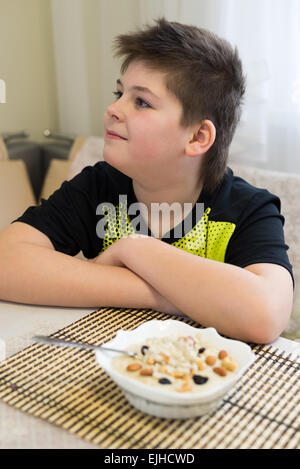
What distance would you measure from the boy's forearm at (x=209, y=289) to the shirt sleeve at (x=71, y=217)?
32cm

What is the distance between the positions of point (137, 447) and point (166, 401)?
0.07 metres

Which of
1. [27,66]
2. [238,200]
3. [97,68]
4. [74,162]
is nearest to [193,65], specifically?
[238,200]

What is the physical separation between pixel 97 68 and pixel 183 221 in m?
1.39

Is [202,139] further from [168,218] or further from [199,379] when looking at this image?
[199,379]

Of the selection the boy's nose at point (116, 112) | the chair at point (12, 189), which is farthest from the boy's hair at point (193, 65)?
the chair at point (12, 189)

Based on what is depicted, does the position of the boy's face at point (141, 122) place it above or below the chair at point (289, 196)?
above

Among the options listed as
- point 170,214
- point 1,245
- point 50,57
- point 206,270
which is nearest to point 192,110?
point 170,214

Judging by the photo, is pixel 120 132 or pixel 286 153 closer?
pixel 120 132

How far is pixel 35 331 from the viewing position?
101 centimetres

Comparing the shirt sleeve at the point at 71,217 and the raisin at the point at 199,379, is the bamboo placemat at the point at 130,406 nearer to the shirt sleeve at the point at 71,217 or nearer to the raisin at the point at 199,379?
the raisin at the point at 199,379

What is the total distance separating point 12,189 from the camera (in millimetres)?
2250

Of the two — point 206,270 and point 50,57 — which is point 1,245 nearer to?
point 206,270

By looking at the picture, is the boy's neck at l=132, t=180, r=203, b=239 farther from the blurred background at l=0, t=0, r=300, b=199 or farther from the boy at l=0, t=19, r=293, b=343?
the blurred background at l=0, t=0, r=300, b=199

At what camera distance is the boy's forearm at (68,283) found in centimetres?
110
